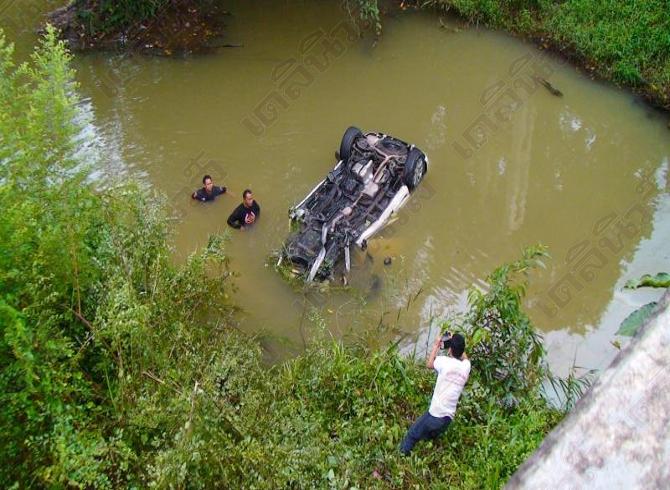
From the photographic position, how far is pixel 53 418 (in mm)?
4148

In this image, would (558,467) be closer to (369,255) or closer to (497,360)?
(497,360)

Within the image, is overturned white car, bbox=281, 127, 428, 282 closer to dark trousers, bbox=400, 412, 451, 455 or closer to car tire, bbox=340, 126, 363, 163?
car tire, bbox=340, 126, 363, 163

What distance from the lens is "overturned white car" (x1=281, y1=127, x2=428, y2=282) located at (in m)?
7.66

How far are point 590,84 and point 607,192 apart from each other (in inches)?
118

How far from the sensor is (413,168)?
8.66 m

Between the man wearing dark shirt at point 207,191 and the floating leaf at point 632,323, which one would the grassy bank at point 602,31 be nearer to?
the man wearing dark shirt at point 207,191

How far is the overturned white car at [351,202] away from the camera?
766cm

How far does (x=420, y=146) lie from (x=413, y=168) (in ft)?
5.66

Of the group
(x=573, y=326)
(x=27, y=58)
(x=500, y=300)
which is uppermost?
(x=500, y=300)

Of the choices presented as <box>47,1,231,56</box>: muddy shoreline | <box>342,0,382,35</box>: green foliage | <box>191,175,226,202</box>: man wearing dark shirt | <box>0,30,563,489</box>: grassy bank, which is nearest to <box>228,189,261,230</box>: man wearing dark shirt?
<box>191,175,226,202</box>: man wearing dark shirt

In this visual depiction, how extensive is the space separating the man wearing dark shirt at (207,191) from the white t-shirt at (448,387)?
5071 millimetres

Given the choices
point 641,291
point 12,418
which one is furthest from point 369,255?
point 12,418

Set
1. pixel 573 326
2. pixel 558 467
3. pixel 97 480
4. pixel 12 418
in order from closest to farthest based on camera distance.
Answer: pixel 558 467 < pixel 97 480 < pixel 12 418 < pixel 573 326

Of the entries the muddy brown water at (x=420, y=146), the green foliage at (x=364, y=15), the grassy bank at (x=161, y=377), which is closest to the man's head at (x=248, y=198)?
the muddy brown water at (x=420, y=146)
